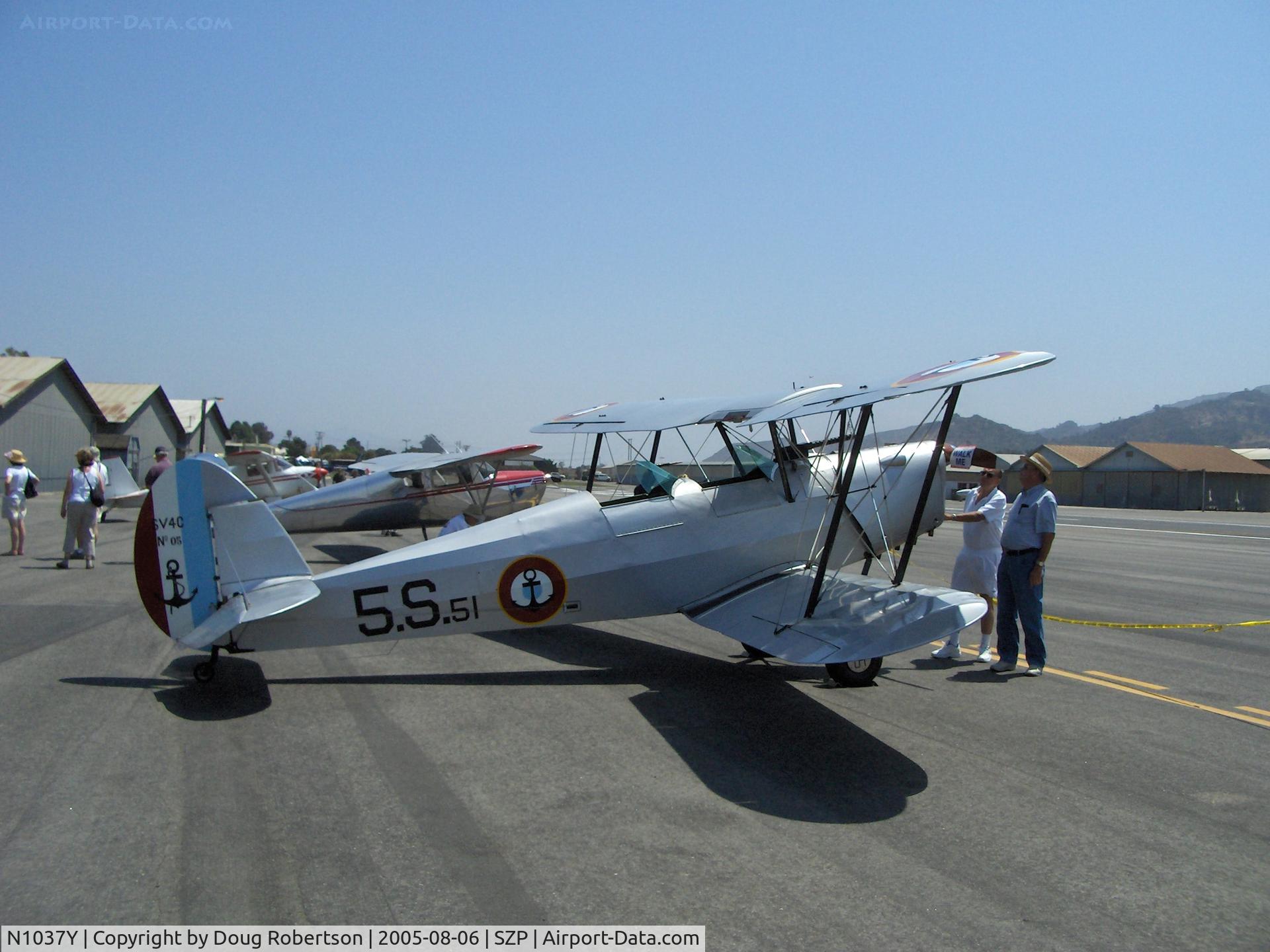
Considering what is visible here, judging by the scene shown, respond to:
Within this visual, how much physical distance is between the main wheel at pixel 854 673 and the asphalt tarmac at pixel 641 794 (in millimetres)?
196

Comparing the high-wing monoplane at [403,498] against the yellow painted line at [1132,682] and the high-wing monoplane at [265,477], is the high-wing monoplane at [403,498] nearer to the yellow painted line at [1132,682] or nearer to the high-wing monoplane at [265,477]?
the high-wing monoplane at [265,477]

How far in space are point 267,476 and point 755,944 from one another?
19.2 m

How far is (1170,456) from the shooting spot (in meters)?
57.7

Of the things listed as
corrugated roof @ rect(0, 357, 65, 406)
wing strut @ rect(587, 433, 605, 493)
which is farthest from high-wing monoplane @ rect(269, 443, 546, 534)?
corrugated roof @ rect(0, 357, 65, 406)

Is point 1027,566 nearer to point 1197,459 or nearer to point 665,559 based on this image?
point 665,559

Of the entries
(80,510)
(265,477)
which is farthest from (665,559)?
(265,477)

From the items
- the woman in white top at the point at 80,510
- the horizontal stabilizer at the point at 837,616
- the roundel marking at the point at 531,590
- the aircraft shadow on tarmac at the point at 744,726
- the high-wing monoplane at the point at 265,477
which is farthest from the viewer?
the high-wing monoplane at the point at 265,477

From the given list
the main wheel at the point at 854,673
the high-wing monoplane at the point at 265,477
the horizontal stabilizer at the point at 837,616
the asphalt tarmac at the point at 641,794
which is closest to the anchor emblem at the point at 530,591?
the asphalt tarmac at the point at 641,794

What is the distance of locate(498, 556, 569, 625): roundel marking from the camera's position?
255 inches

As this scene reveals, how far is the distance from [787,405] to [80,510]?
36.7 ft

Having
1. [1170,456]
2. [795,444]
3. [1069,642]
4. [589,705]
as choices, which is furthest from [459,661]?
[1170,456]

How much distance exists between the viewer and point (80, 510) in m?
12.6

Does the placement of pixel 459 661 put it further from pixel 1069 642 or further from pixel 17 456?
pixel 17 456

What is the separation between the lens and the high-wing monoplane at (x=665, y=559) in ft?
19.1
